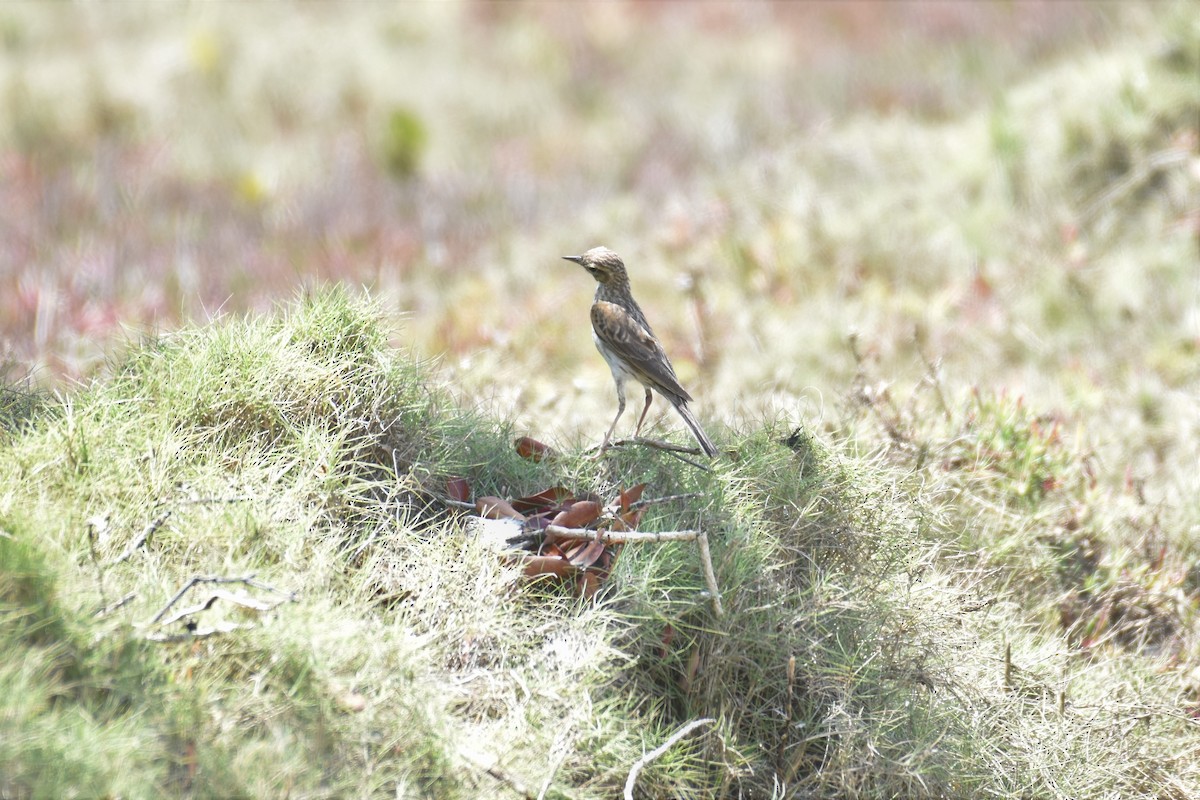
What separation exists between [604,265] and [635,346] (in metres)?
0.52

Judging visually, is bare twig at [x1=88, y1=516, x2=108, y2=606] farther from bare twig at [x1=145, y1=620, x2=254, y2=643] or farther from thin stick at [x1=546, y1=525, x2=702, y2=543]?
thin stick at [x1=546, y1=525, x2=702, y2=543]

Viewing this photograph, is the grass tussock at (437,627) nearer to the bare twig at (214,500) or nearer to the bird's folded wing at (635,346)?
the bare twig at (214,500)

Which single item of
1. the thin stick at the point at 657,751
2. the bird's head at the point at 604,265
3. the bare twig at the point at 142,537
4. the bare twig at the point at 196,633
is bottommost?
the thin stick at the point at 657,751

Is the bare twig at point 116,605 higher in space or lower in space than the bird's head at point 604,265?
lower

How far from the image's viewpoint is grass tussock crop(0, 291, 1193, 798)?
2.46 m

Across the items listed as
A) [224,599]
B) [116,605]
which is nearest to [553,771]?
[224,599]

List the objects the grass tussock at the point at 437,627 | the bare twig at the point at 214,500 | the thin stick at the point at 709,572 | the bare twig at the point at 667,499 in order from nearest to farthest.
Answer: the grass tussock at the point at 437,627, the bare twig at the point at 214,500, the thin stick at the point at 709,572, the bare twig at the point at 667,499

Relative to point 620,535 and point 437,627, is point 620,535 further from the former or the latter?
point 437,627

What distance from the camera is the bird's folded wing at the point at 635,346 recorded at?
3887 mm

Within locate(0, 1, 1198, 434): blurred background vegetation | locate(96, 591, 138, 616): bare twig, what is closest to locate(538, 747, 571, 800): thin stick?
locate(96, 591, 138, 616): bare twig

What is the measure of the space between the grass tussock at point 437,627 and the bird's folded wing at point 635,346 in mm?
305

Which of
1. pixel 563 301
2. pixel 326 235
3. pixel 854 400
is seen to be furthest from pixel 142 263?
pixel 854 400

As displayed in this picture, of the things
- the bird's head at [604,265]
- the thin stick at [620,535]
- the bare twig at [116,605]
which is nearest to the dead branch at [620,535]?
the thin stick at [620,535]

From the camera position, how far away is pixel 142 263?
7.91m
